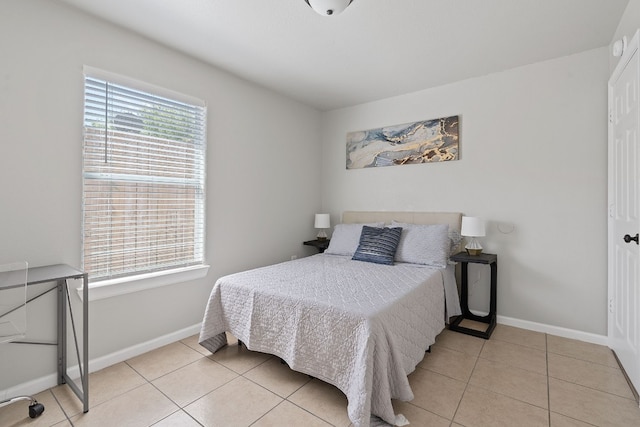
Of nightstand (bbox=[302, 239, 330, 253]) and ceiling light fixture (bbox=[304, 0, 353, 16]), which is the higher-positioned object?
ceiling light fixture (bbox=[304, 0, 353, 16])

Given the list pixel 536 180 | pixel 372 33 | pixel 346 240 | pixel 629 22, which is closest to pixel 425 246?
pixel 346 240

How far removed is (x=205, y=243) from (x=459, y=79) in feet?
10.4

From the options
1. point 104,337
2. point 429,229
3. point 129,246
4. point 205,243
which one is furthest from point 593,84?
point 104,337

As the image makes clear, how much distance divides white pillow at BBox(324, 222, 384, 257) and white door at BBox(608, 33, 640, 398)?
2022 millimetres

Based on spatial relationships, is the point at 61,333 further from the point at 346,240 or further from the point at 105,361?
the point at 346,240

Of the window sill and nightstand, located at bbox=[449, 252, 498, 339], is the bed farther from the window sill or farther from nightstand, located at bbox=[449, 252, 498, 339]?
the window sill

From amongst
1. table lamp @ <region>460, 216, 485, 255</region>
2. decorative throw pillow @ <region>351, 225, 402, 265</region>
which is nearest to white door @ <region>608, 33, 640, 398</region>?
table lamp @ <region>460, 216, 485, 255</region>

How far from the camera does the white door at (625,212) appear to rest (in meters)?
1.88

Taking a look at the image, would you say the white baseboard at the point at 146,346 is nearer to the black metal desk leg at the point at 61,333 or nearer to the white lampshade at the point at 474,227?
the black metal desk leg at the point at 61,333

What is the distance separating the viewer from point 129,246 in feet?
7.93

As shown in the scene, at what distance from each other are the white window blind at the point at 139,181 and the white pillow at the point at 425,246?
203 centimetres

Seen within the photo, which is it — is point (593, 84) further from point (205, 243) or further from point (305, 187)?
point (205, 243)

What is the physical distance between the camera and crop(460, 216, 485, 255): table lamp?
288cm

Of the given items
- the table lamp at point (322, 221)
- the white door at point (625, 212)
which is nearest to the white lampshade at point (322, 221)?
the table lamp at point (322, 221)
